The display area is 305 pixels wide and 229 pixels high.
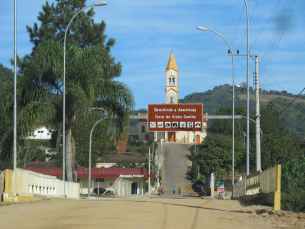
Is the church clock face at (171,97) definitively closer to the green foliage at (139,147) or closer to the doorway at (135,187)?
the green foliage at (139,147)

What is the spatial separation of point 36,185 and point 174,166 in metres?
61.9

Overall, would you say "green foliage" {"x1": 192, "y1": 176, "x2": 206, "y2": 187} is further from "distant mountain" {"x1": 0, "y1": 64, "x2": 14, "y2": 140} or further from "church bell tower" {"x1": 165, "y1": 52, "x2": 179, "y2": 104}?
"church bell tower" {"x1": 165, "y1": 52, "x2": 179, "y2": 104}

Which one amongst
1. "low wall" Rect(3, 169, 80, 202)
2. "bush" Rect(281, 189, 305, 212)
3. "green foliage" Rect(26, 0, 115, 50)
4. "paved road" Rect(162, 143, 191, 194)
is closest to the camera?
"bush" Rect(281, 189, 305, 212)

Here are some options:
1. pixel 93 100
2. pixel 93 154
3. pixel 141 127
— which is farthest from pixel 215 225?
pixel 141 127

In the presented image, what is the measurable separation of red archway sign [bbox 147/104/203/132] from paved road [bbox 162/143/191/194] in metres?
27.4

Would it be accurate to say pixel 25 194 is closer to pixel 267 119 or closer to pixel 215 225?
pixel 215 225

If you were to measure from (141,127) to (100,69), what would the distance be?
3641 inches

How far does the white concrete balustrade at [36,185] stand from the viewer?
16188mm

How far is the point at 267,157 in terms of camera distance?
36.2 metres

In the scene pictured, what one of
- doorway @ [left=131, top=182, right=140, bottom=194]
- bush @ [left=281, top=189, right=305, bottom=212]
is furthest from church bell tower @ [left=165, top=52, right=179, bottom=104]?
bush @ [left=281, top=189, right=305, bottom=212]

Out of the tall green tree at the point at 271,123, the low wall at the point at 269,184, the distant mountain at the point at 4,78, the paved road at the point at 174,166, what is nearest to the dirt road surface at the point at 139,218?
the low wall at the point at 269,184

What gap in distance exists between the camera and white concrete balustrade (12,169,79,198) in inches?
637

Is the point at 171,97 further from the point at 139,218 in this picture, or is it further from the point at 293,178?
the point at 139,218

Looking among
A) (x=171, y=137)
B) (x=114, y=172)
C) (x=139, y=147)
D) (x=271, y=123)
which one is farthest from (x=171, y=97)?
(x=114, y=172)
